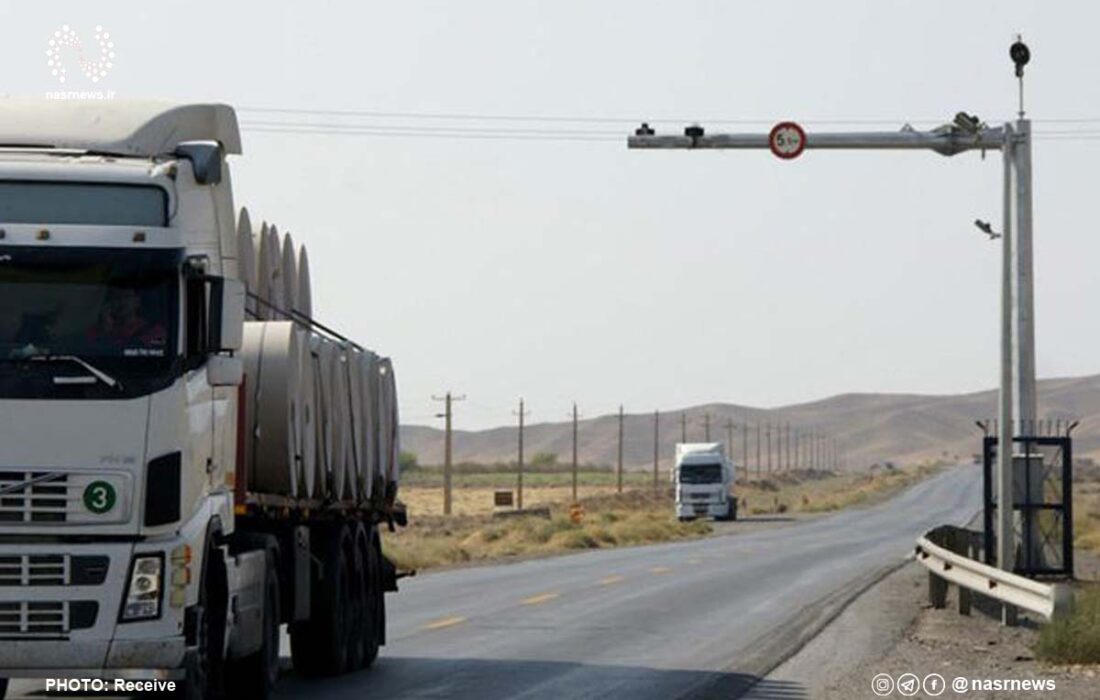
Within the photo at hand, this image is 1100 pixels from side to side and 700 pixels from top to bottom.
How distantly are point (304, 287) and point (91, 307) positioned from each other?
22.9ft

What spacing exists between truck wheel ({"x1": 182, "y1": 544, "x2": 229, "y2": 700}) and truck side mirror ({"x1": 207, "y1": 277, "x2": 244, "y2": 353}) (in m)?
1.40

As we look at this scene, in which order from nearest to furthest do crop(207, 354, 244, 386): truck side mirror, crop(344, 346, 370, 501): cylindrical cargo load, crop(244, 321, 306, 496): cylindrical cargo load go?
crop(207, 354, 244, 386): truck side mirror, crop(244, 321, 306, 496): cylindrical cargo load, crop(344, 346, 370, 501): cylindrical cargo load

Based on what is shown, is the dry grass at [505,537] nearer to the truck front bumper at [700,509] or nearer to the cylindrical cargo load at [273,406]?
the truck front bumper at [700,509]

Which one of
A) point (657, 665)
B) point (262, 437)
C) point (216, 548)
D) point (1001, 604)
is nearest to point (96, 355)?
point (216, 548)

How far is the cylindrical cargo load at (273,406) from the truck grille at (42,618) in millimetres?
3982

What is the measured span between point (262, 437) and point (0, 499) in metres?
4.29

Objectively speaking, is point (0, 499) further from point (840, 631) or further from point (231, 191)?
point (840, 631)

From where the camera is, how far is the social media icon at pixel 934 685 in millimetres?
19378

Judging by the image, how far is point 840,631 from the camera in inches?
1091

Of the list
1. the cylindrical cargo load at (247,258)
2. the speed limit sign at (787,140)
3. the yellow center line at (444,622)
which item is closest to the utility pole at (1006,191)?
the speed limit sign at (787,140)

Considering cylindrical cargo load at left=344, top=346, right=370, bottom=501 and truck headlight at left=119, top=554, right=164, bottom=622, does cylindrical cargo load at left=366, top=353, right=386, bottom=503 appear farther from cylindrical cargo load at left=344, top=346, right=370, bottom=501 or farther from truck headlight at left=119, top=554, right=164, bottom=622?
truck headlight at left=119, top=554, right=164, bottom=622

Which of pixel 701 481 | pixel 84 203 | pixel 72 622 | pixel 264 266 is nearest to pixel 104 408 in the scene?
pixel 72 622

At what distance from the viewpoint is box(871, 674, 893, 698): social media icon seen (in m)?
19.4

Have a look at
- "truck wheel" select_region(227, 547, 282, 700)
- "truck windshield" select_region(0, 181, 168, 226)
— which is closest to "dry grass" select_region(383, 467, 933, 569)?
"truck wheel" select_region(227, 547, 282, 700)
